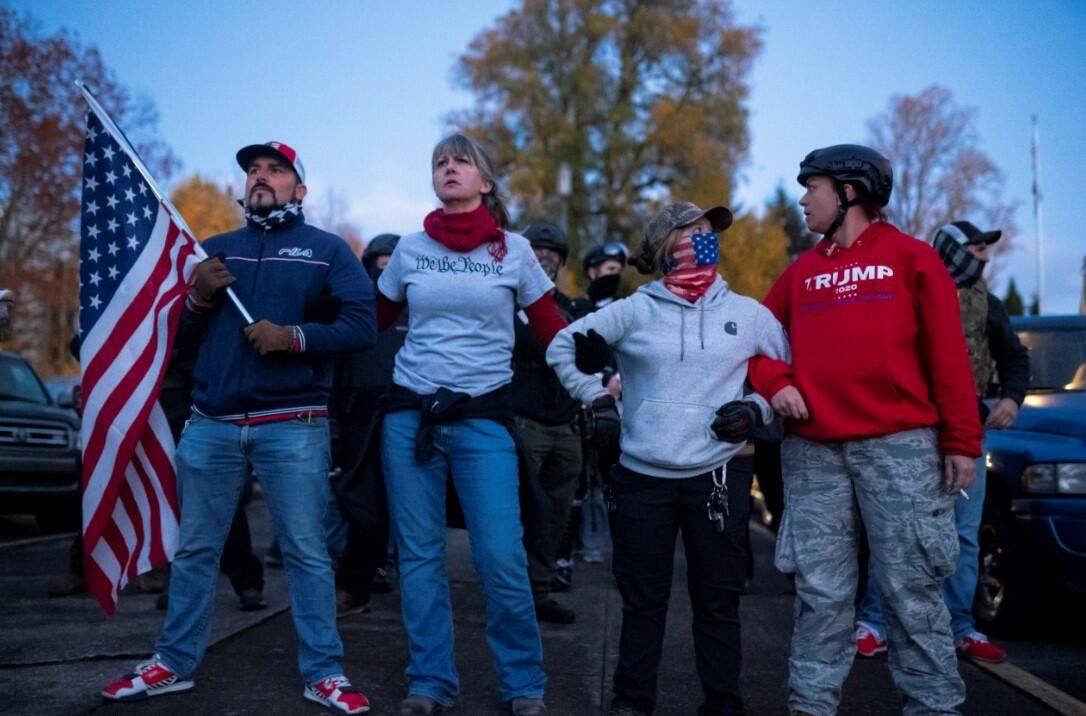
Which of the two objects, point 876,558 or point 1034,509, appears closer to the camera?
point 876,558

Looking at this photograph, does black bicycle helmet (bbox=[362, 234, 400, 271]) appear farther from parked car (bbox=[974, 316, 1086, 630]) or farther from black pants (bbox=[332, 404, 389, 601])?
parked car (bbox=[974, 316, 1086, 630])

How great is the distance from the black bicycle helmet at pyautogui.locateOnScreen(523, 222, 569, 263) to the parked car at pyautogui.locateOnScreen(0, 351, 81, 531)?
638cm

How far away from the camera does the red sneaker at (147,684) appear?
4512 millimetres

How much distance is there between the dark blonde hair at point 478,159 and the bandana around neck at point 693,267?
862 millimetres

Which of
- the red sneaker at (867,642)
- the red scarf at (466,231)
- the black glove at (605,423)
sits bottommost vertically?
the red sneaker at (867,642)

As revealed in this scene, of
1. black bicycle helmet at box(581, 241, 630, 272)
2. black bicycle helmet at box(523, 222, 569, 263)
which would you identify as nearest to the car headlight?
black bicycle helmet at box(523, 222, 569, 263)

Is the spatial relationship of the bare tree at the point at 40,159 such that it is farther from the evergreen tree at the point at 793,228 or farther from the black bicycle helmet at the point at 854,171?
the evergreen tree at the point at 793,228

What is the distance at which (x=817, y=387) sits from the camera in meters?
4.24

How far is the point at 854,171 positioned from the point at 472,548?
6.77 ft

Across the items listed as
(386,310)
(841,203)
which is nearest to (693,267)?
(841,203)

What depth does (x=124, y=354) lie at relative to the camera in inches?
198

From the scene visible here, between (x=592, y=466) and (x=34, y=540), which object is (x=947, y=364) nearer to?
(x=592, y=466)

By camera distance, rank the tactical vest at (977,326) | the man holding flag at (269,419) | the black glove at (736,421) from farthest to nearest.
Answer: the tactical vest at (977,326)
the man holding flag at (269,419)
the black glove at (736,421)

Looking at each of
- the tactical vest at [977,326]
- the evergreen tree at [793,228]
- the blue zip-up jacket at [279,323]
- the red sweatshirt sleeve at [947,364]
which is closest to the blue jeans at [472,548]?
the blue zip-up jacket at [279,323]
